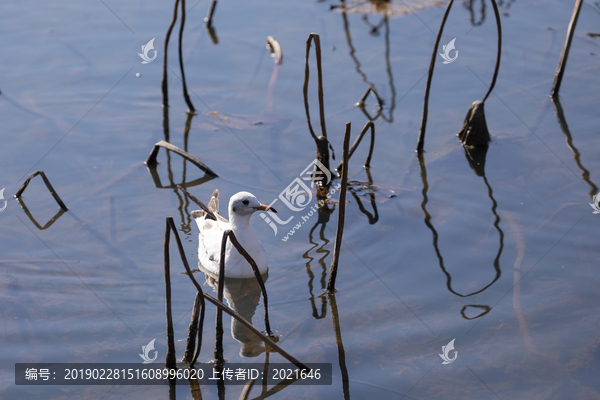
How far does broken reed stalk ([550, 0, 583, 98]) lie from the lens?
9.28m

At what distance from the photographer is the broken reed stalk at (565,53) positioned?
30.5ft

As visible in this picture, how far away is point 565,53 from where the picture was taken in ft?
30.8

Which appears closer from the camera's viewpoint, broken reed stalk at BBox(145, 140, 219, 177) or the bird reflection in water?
the bird reflection in water

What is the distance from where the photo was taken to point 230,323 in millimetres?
6078

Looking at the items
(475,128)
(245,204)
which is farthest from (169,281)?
(475,128)

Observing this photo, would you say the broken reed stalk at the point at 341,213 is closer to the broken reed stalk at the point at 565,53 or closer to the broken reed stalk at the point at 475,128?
the broken reed stalk at the point at 475,128

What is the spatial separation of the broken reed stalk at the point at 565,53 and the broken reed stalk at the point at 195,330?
7.41 m

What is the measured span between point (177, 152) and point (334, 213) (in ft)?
7.67

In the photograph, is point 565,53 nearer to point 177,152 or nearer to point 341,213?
point 341,213
